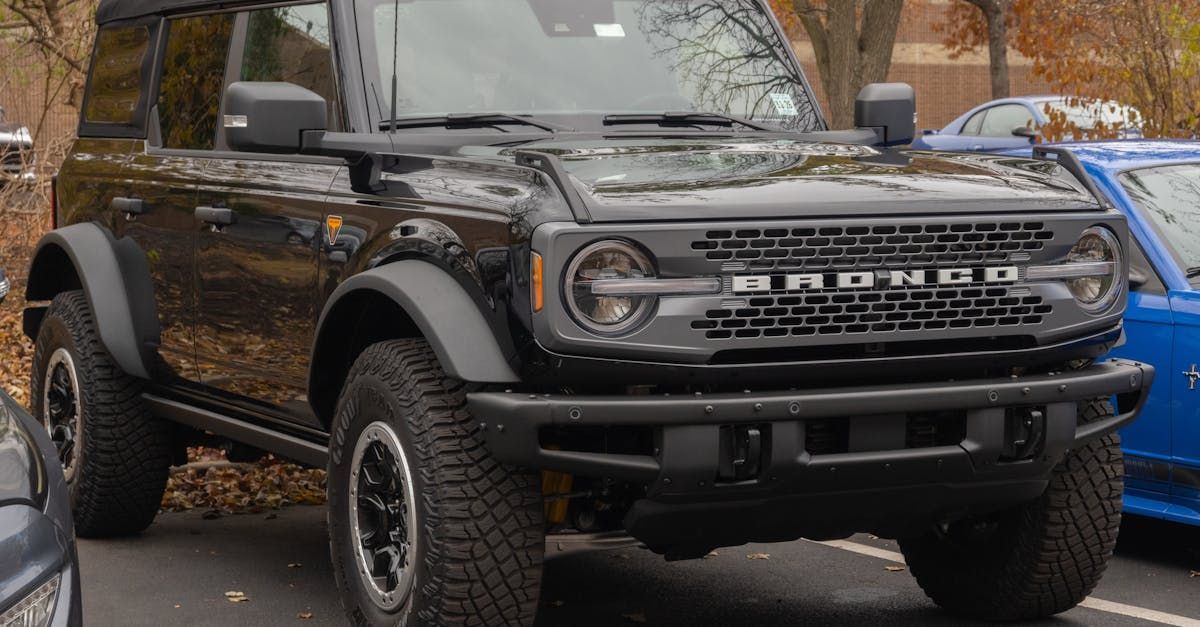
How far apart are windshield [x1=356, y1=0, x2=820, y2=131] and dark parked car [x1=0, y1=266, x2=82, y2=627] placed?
2.08m

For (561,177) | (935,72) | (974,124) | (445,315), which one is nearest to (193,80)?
(445,315)

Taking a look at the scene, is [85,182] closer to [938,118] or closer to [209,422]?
[209,422]

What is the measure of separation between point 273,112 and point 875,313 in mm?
1879

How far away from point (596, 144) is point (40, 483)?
212 cm

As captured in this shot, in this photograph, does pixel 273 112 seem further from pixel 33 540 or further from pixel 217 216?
pixel 33 540

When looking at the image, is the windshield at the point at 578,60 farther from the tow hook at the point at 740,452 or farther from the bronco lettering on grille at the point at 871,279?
the tow hook at the point at 740,452

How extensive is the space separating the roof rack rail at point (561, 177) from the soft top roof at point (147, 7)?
2112mm

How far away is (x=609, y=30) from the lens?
19.5 ft

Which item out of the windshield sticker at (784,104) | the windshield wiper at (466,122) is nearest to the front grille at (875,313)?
the windshield wiper at (466,122)

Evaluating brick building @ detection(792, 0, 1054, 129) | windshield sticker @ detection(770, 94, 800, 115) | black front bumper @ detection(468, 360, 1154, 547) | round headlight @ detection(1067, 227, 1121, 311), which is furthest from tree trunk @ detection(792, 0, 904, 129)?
brick building @ detection(792, 0, 1054, 129)

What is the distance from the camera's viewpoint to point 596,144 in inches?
205

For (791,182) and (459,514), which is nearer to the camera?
(459,514)

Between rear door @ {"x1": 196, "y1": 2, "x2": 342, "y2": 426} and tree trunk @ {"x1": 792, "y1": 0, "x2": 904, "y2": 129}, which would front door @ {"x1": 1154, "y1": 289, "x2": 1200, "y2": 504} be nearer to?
rear door @ {"x1": 196, "y1": 2, "x2": 342, "y2": 426}

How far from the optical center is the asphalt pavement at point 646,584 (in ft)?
18.9
